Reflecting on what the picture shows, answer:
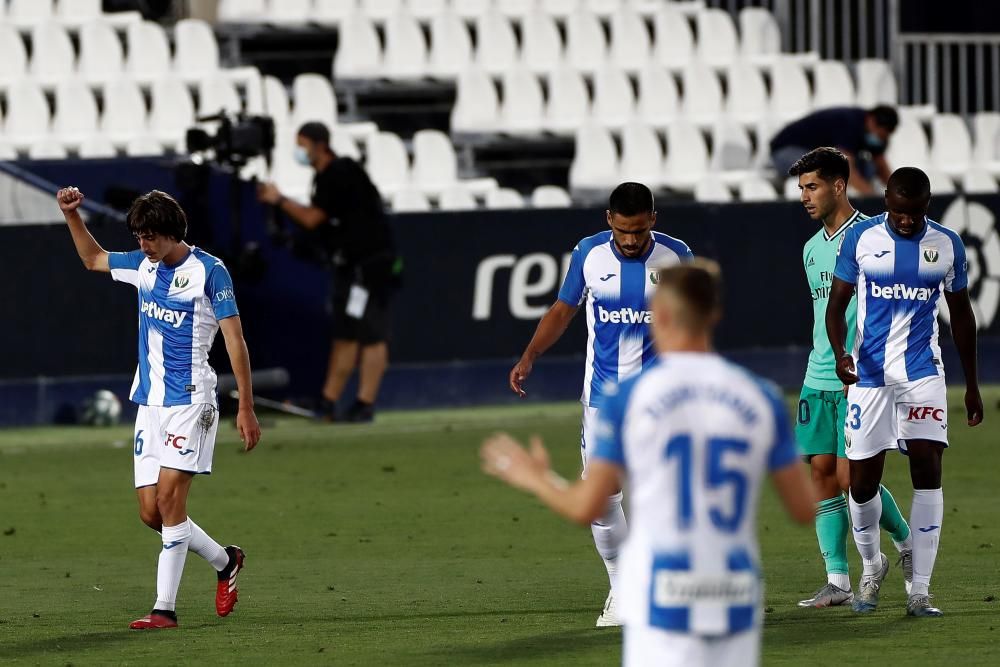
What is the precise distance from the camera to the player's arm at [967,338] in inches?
311

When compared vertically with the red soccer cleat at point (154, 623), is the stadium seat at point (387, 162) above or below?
above

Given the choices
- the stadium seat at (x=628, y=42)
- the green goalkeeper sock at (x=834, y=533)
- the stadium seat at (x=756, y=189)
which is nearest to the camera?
the green goalkeeper sock at (x=834, y=533)

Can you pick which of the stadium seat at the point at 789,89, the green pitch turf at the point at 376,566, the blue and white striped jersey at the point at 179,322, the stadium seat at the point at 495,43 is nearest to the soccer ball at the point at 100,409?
the green pitch turf at the point at 376,566

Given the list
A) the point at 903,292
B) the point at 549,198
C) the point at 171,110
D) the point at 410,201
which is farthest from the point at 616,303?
the point at 171,110

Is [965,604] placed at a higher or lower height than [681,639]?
lower

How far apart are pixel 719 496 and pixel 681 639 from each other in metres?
0.35

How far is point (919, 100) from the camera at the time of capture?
2245 cm

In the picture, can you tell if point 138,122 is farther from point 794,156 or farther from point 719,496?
point 719,496

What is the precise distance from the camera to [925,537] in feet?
25.6

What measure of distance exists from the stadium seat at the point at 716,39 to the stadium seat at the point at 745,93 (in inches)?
11.8

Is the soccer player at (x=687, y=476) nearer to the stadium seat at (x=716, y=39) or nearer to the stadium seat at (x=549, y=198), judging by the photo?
the stadium seat at (x=549, y=198)

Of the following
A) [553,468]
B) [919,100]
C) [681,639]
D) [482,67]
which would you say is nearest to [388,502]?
[553,468]

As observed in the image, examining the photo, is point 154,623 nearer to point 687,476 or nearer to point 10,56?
point 687,476

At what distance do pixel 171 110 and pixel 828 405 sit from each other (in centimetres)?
1168
